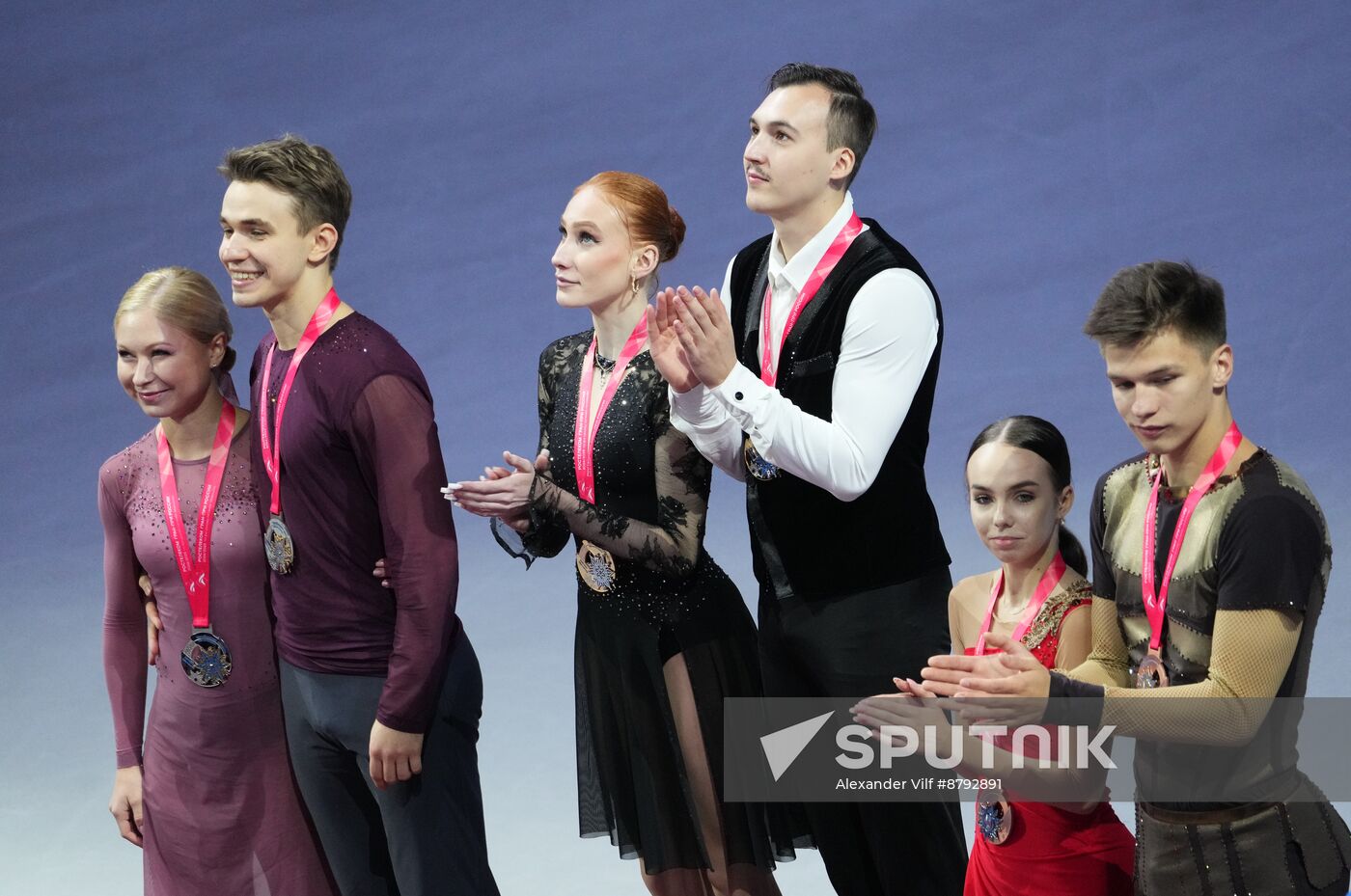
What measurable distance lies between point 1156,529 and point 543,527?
1.30 m

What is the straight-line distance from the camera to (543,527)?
11.6 ft

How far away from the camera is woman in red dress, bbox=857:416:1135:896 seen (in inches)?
125

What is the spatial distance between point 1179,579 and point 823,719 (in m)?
0.89

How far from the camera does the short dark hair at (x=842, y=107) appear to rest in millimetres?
3398

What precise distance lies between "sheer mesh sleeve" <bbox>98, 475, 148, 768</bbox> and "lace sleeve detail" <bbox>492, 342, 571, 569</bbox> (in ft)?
2.60

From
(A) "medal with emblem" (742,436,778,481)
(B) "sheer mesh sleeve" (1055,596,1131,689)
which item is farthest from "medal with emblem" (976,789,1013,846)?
(A) "medal with emblem" (742,436,778,481)

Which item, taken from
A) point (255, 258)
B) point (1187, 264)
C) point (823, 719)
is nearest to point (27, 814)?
point (255, 258)

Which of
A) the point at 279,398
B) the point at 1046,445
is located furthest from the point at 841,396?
the point at 279,398

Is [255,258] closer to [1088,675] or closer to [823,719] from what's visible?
Result: [823,719]

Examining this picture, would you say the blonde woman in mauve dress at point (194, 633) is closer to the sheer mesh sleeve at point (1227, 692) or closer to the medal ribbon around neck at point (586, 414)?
the medal ribbon around neck at point (586, 414)

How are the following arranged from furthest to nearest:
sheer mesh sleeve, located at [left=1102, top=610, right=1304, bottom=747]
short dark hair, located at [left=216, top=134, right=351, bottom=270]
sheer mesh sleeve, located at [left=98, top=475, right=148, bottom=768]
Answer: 1. sheer mesh sleeve, located at [left=98, top=475, right=148, bottom=768]
2. short dark hair, located at [left=216, top=134, right=351, bottom=270]
3. sheer mesh sleeve, located at [left=1102, top=610, right=1304, bottom=747]

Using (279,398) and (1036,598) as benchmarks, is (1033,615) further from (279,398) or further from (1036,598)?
(279,398)

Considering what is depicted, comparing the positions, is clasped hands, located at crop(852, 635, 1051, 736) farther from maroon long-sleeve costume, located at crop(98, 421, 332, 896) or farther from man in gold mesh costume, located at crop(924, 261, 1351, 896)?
maroon long-sleeve costume, located at crop(98, 421, 332, 896)

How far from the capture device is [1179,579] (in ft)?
8.93
